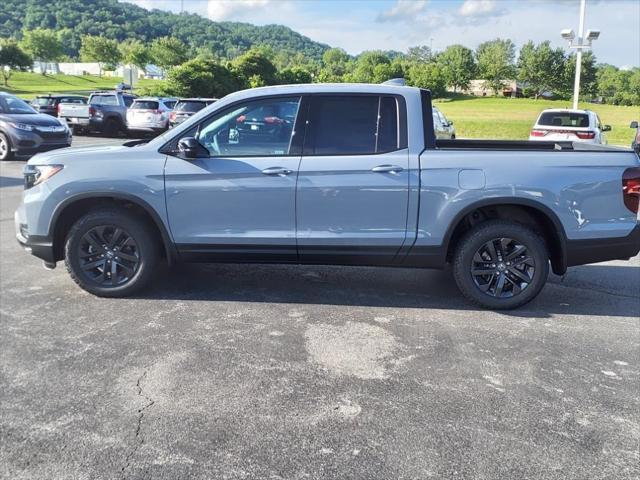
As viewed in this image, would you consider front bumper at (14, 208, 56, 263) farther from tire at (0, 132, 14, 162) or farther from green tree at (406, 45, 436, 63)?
green tree at (406, 45, 436, 63)

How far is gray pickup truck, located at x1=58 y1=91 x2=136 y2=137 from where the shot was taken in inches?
882

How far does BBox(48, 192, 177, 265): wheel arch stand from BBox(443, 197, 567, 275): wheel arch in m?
2.31

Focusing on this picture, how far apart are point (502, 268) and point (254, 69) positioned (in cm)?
5192

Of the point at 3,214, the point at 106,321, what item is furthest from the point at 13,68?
the point at 106,321

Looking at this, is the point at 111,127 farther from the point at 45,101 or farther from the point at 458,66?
the point at 458,66

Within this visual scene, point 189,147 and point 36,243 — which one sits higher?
point 189,147

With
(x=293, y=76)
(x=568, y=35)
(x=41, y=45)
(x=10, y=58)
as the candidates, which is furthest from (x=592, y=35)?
(x=41, y=45)

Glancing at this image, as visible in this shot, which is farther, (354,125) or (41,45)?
(41,45)

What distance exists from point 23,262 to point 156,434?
3933 millimetres

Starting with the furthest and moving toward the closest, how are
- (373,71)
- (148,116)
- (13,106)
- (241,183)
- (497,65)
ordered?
(497,65) → (373,71) → (148,116) → (13,106) → (241,183)

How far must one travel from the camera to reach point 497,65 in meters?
106

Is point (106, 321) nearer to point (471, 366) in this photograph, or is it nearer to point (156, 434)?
point (156, 434)

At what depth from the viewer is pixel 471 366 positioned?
3.79 m

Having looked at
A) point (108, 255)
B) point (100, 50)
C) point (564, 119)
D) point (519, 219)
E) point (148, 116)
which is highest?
point (100, 50)
